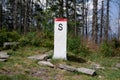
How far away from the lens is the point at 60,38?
386 inches

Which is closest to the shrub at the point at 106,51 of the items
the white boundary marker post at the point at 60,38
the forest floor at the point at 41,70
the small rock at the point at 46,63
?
the forest floor at the point at 41,70

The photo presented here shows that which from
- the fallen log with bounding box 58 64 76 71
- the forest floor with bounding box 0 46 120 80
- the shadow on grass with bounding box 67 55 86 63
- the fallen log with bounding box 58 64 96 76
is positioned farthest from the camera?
the shadow on grass with bounding box 67 55 86 63

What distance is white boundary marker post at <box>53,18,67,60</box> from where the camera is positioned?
384 inches

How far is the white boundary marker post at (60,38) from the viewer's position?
9.77 m

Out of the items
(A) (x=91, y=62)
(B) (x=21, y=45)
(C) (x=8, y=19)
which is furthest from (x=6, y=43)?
(C) (x=8, y=19)

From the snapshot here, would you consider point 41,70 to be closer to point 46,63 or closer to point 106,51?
point 46,63

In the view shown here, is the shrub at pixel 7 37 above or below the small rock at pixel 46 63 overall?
above

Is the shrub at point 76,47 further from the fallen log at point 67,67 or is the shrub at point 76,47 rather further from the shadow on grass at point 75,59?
the fallen log at point 67,67

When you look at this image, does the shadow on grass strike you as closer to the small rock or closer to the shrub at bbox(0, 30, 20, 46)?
the small rock

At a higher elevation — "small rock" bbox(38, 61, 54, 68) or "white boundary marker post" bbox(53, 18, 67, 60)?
"white boundary marker post" bbox(53, 18, 67, 60)

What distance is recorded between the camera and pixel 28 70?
8055 millimetres

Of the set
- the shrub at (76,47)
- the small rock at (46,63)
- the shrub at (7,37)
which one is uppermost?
the shrub at (7,37)

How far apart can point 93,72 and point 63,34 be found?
7.38 ft

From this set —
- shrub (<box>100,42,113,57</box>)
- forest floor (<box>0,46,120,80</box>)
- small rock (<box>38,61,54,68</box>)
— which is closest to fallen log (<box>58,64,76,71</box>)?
forest floor (<box>0,46,120,80</box>)
